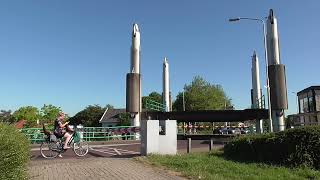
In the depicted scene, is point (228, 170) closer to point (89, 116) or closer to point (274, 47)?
point (274, 47)

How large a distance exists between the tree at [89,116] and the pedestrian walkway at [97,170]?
82.2 m

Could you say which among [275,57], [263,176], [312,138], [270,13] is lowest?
[263,176]

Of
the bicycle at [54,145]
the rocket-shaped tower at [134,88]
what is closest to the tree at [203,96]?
the rocket-shaped tower at [134,88]

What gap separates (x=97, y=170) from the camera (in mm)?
11617

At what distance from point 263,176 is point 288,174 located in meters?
0.90

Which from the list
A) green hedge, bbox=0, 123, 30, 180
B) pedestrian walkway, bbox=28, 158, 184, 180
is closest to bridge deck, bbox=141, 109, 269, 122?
pedestrian walkway, bbox=28, 158, 184, 180

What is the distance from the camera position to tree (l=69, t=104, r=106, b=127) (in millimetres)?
95438

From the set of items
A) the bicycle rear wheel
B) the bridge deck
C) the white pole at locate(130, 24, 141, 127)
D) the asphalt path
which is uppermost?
the white pole at locate(130, 24, 141, 127)

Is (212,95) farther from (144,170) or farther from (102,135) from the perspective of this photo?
(144,170)

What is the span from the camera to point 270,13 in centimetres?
3959

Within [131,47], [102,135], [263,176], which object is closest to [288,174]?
[263,176]

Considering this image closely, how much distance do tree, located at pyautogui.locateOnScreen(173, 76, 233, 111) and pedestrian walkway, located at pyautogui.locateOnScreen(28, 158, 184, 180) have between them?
66138mm

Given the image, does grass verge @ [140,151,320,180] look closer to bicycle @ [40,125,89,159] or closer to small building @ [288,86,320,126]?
bicycle @ [40,125,89,159]

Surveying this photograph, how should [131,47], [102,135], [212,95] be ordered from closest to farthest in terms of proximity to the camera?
[102,135] < [131,47] < [212,95]
